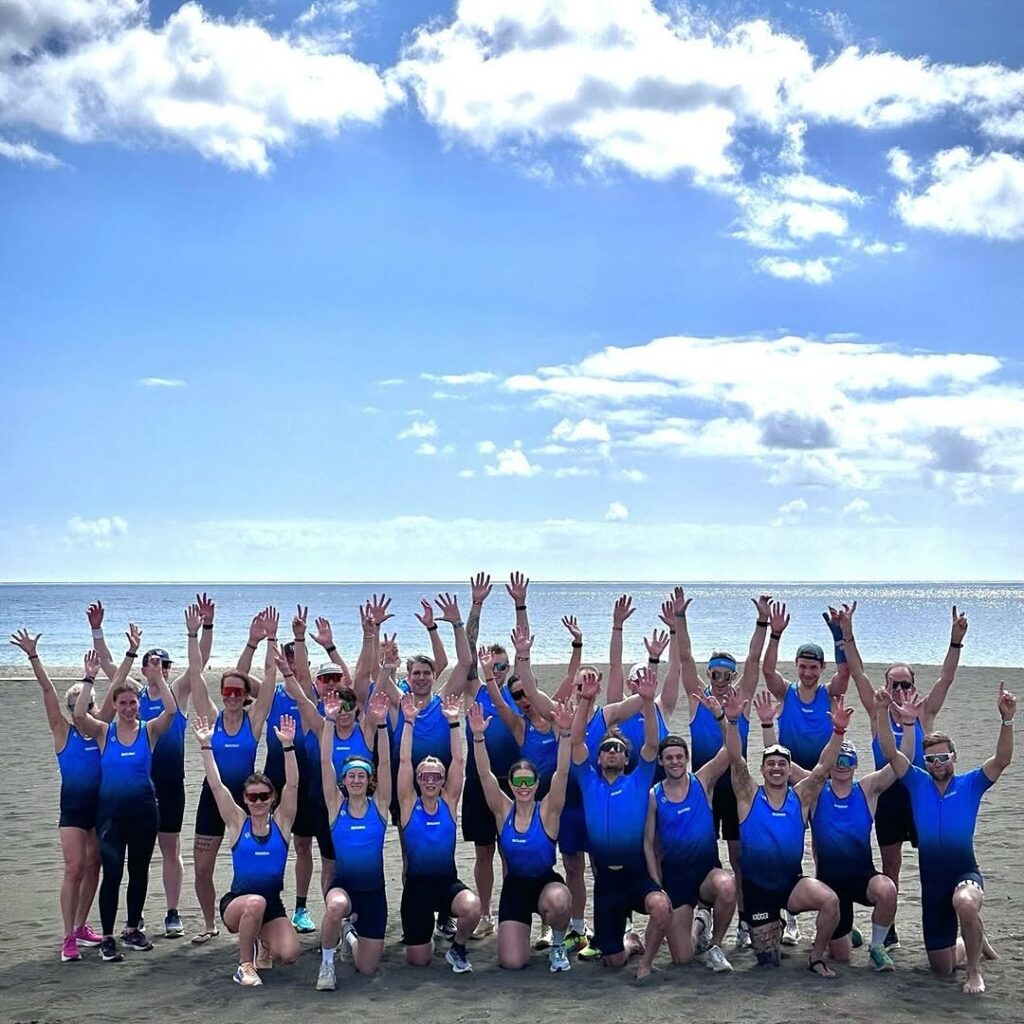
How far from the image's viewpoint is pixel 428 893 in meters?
7.80

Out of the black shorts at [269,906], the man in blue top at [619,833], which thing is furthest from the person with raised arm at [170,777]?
the man in blue top at [619,833]

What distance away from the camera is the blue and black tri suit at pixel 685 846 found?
300 inches

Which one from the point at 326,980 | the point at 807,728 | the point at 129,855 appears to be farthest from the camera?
the point at 807,728

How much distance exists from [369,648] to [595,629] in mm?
65021

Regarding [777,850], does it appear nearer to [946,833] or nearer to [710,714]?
[946,833]

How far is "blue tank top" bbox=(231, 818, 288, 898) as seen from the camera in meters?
7.55

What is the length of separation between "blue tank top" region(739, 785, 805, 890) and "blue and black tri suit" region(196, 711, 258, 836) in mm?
3519

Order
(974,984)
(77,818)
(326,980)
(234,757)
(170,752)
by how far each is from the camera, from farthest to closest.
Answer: (170,752), (234,757), (77,818), (326,980), (974,984)

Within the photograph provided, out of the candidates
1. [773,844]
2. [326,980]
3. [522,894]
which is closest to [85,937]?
[326,980]

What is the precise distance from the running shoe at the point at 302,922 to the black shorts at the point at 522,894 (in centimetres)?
166

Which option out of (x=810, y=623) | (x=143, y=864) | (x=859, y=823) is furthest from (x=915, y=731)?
(x=810, y=623)

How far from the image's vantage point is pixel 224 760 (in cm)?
833

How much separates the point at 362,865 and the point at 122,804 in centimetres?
175

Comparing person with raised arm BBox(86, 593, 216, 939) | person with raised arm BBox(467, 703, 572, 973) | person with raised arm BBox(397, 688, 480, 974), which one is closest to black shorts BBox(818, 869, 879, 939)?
person with raised arm BBox(467, 703, 572, 973)
